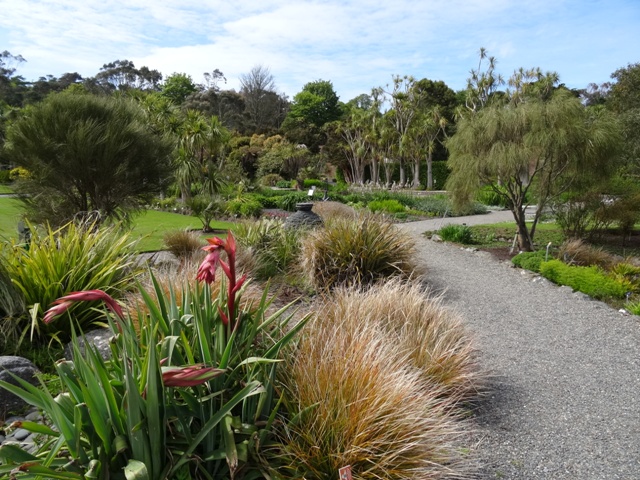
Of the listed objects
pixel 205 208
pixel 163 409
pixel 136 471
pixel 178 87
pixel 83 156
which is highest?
pixel 178 87

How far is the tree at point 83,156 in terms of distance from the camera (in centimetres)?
942

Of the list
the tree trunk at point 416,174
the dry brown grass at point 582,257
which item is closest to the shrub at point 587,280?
the dry brown grass at point 582,257

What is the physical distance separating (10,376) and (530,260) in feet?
28.0

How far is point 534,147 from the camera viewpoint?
10.1m

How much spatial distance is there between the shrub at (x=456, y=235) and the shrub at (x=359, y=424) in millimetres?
9855

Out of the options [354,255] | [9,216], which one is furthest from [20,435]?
[9,216]

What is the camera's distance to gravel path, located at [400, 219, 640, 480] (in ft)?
10.1

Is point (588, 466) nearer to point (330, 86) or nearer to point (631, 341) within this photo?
point (631, 341)

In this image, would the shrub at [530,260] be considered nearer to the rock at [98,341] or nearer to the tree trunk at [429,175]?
the rock at [98,341]

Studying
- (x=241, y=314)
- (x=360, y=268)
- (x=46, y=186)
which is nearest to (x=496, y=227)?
(x=360, y=268)

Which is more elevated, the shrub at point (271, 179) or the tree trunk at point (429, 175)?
the tree trunk at point (429, 175)

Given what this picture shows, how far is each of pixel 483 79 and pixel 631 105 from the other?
25279 millimetres

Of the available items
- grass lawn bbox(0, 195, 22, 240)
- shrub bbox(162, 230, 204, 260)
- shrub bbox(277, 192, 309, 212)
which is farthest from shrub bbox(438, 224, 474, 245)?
grass lawn bbox(0, 195, 22, 240)

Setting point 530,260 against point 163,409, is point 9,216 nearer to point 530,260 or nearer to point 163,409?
point 530,260
